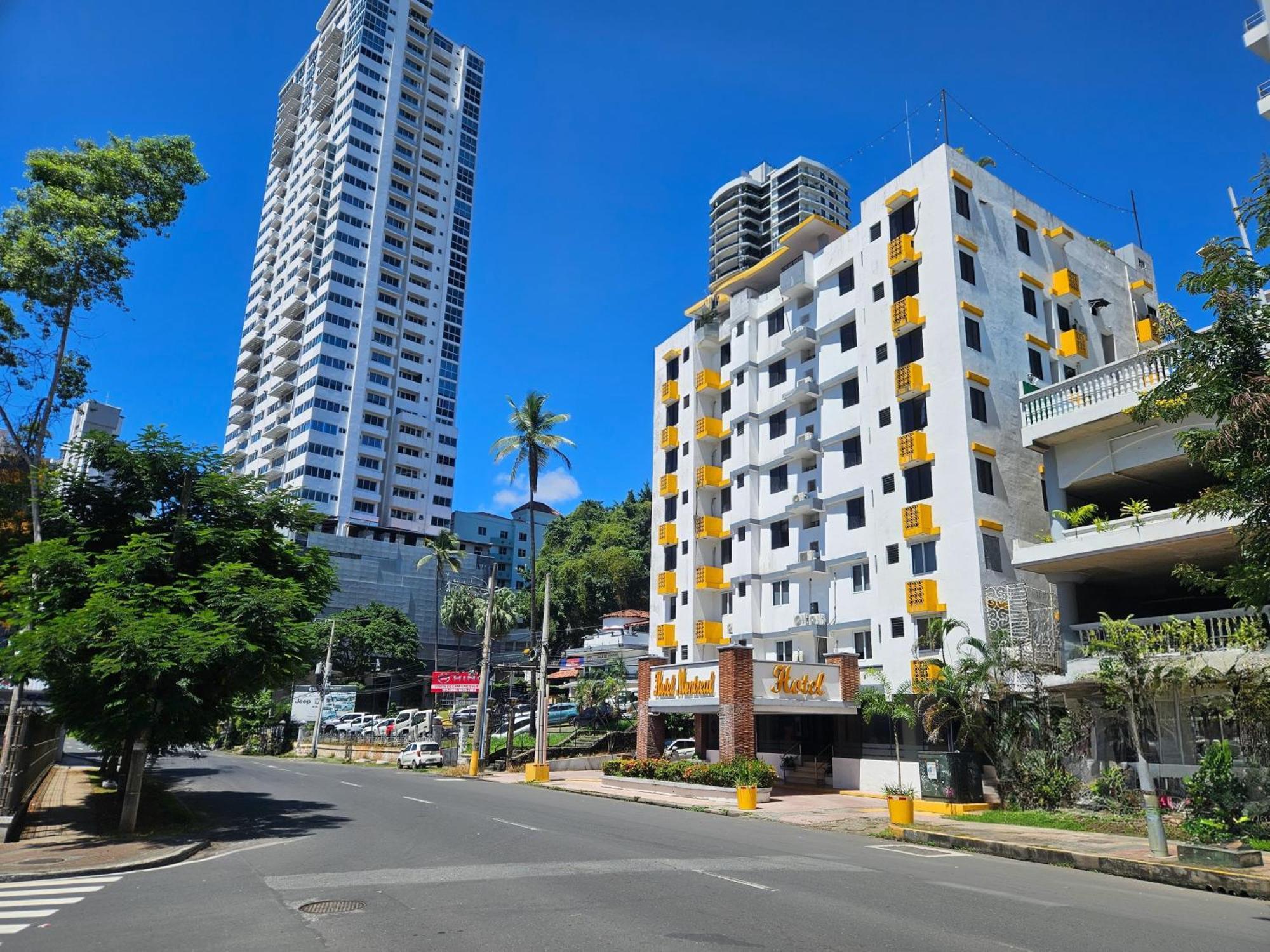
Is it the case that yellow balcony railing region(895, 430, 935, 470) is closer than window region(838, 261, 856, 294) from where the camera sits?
Yes

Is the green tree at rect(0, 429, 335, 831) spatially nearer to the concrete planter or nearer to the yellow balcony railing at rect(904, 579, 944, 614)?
the concrete planter

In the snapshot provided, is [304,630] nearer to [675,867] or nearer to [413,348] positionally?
[675,867]

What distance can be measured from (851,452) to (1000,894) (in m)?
29.3

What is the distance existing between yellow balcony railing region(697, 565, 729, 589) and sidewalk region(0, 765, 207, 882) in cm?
3213

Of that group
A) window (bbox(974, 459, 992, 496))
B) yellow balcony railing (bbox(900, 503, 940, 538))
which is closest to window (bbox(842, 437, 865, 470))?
yellow balcony railing (bbox(900, 503, 940, 538))

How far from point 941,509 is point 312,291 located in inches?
3656

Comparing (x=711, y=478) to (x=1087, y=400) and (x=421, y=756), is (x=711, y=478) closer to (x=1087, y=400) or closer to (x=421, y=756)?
(x=421, y=756)

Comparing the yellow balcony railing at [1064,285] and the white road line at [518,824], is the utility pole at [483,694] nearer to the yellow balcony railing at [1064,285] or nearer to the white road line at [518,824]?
the white road line at [518,824]

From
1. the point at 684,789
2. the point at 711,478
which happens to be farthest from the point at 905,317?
the point at 684,789

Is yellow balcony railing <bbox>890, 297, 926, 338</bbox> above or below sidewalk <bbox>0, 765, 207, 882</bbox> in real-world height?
above

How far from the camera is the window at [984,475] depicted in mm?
32250

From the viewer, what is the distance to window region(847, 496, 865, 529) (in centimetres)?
3838

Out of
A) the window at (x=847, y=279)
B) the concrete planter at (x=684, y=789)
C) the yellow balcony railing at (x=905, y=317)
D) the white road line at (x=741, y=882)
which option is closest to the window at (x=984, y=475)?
the yellow balcony railing at (x=905, y=317)

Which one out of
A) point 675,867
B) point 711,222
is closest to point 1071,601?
point 675,867
